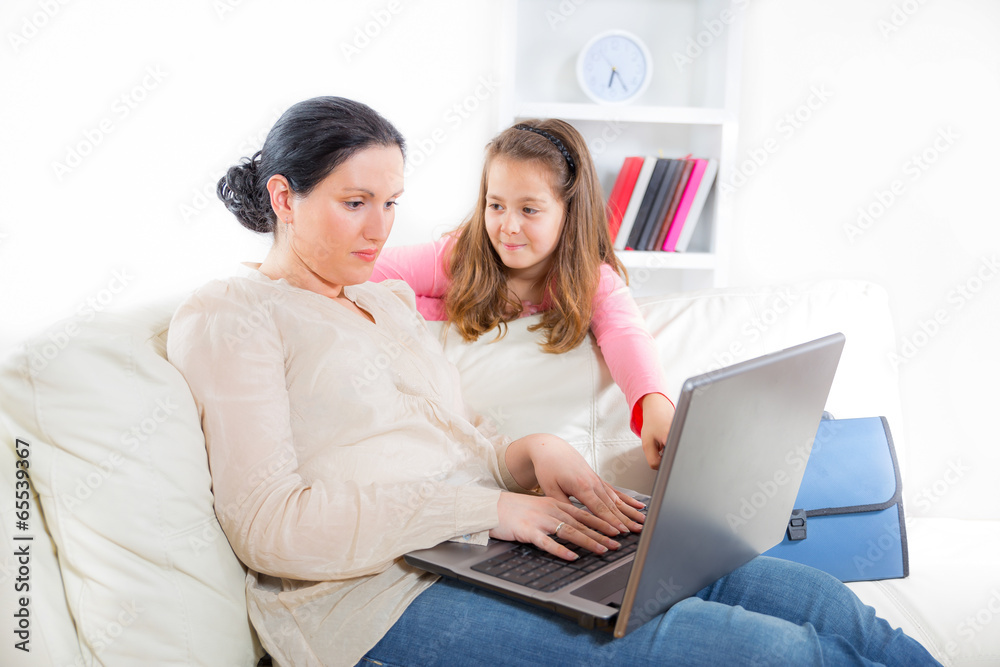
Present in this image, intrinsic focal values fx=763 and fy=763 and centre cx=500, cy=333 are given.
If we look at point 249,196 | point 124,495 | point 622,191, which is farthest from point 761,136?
point 124,495

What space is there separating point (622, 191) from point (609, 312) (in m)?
0.64

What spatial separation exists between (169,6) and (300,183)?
0.94 metres

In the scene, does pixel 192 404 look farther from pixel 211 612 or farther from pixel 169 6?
pixel 169 6

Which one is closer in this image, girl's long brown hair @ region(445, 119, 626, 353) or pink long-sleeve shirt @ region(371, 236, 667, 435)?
pink long-sleeve shirt @ region(371, 236, 667, 435)

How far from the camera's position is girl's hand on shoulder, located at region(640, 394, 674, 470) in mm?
1347

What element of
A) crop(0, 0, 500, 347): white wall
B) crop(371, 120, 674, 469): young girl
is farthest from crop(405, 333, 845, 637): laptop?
crop(0, 0, 500, 347): white wall

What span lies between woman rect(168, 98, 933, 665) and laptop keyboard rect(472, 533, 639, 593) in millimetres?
20

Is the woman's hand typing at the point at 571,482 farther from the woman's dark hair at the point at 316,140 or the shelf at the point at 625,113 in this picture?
the shelf at the point at 625,113

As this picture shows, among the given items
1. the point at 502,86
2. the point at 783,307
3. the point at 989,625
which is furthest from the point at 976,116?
the point at 989,625

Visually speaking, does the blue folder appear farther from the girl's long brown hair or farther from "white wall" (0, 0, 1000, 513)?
"white wall" (0, 0, 1000, 513)

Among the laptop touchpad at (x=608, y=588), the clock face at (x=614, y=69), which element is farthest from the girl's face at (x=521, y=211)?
the laptop touchpad at (x=608, y=588)

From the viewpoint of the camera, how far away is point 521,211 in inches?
62.7

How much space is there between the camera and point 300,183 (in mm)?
1135

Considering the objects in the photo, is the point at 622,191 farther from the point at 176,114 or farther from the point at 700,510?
the point at 700,510
